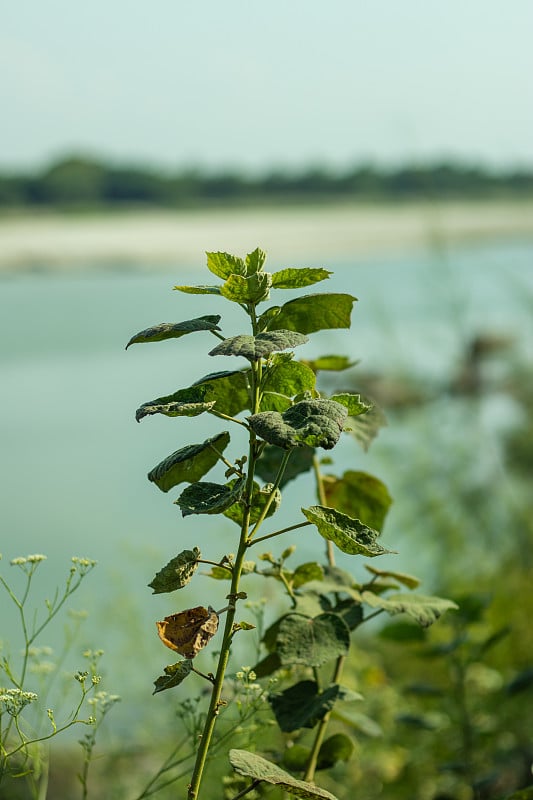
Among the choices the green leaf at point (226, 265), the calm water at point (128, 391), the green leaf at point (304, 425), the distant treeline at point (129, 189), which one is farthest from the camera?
the distant treeline at point (129, 189)

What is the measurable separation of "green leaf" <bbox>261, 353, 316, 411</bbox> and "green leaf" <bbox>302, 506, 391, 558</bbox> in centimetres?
8

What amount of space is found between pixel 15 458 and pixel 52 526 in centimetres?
130

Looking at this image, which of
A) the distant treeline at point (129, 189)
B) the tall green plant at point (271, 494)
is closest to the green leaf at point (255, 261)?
the tall green plant at point (271, 494)

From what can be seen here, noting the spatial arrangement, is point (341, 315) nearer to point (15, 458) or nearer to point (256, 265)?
point (256, 265)

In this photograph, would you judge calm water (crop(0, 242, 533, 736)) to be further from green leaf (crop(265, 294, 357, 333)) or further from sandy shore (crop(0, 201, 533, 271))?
sandy shore (crop(0, 201, 533, 271))

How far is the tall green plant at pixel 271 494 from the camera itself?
1.53 ft

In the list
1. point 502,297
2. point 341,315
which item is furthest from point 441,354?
point 341,315

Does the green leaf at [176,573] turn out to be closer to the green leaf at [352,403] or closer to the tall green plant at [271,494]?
the tall green plant at [271,494]

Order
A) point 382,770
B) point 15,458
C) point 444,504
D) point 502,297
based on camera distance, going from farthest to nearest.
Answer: point 15,458
point 502,297
point 444,504
point 382,770

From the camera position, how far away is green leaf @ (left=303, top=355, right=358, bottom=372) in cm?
69

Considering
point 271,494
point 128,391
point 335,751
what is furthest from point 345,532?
point 128,391

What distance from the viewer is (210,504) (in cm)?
47

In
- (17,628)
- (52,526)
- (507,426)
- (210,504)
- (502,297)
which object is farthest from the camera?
(507,426)

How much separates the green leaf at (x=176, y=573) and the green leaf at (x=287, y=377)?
105 mm
